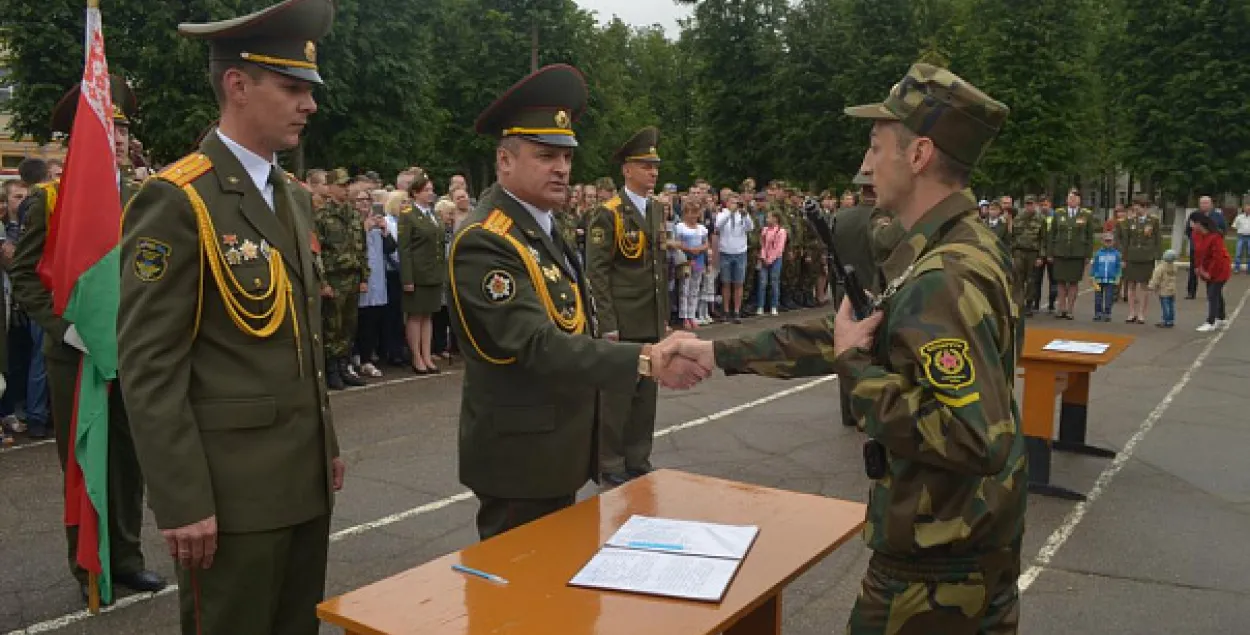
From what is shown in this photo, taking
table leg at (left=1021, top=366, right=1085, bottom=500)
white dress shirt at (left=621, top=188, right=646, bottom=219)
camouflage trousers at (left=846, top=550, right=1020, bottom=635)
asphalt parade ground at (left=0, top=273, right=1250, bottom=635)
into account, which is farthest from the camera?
white dress shirt at (left=621, top=188, right=646, bottom=219)

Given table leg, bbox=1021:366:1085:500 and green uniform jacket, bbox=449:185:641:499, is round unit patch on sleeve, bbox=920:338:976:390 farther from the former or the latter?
table leg, bbox=1021:366:1085:500

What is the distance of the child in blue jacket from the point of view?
16.8 meters

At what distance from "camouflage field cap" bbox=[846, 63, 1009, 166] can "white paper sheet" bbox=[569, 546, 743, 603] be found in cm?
116

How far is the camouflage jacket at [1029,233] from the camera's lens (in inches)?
707

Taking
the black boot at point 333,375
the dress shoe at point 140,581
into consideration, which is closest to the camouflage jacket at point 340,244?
the black boot at point 333,375

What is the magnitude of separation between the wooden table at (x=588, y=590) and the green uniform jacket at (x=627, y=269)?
13.0 feet

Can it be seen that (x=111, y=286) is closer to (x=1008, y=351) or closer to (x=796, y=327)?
(x=796, y=327)

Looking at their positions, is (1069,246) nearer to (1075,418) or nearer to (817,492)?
(1075,418)

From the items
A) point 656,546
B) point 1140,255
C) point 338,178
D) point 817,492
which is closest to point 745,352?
point 656,546

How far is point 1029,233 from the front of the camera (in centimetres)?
1800

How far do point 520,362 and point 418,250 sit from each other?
25.7ft

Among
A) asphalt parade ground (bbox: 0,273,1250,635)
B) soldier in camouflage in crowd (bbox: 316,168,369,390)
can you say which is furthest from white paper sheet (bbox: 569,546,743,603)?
soldier in camouflage in crowd (bbox: 316,168,369,390)

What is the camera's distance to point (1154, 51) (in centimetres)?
3466

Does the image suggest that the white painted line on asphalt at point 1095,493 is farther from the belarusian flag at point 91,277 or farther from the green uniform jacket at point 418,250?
the green uniform jacket at point 418,250
